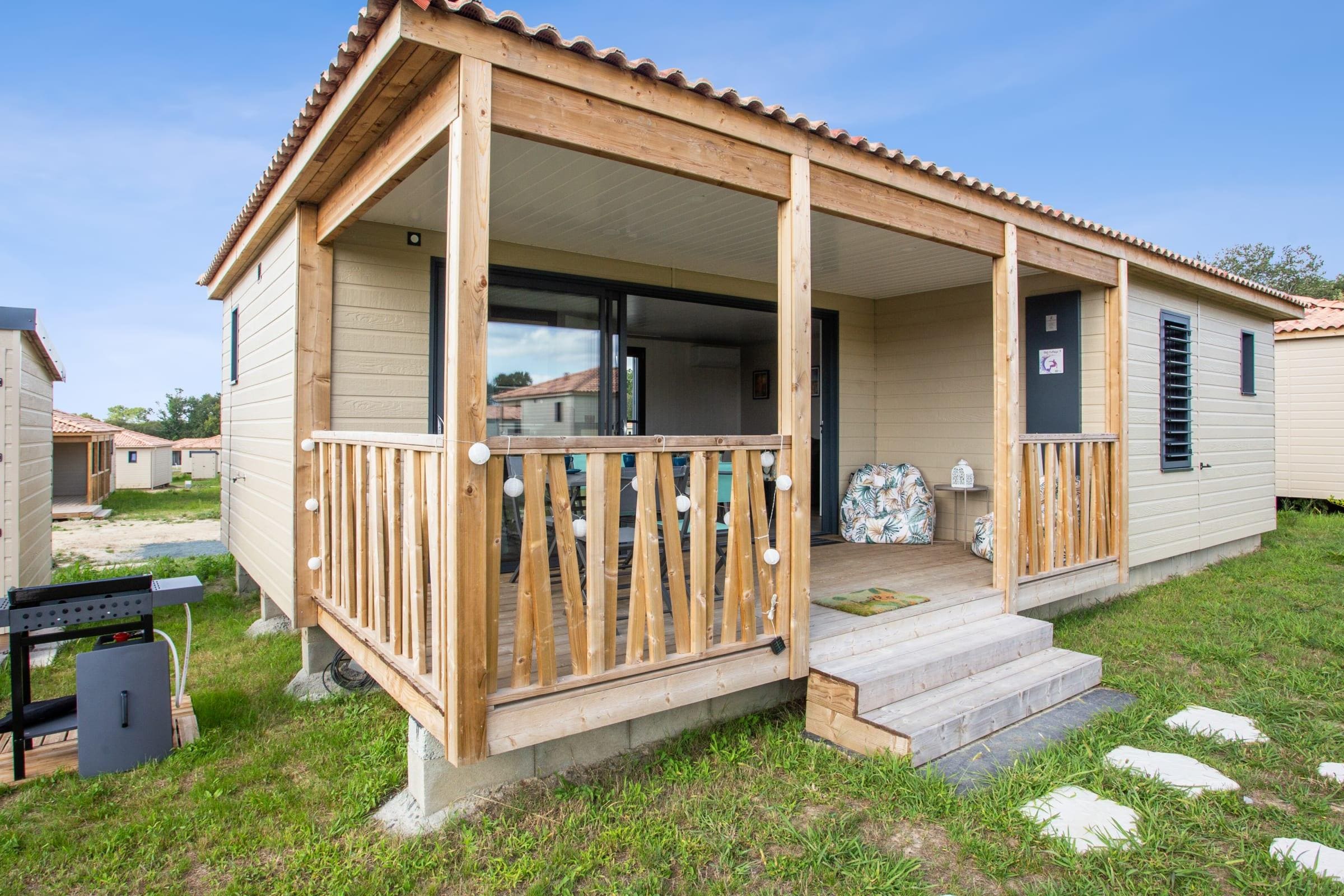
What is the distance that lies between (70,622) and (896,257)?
16.2ft

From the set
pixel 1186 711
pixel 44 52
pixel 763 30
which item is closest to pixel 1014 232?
pixel 1186 711

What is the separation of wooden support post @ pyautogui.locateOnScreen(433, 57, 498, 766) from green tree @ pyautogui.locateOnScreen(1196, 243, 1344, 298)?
103 feet

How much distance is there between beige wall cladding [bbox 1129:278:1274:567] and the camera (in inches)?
224

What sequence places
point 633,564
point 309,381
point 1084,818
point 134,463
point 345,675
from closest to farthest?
point 1084,818
point 633,564
point 309,381
point 345,675
point 134,463

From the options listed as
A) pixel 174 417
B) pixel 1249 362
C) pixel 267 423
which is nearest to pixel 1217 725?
pixel 267 423

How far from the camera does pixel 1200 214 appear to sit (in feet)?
101

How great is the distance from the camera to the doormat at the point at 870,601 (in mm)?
3703

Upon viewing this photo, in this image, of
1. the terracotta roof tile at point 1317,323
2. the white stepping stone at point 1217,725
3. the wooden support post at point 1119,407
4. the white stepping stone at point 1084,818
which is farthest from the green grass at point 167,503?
the terracotta roof tile at point 1317,323

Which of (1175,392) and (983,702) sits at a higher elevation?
(1175,392)

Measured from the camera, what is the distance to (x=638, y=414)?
725 cm

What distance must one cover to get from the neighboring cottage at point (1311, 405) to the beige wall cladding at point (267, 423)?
12.9 m

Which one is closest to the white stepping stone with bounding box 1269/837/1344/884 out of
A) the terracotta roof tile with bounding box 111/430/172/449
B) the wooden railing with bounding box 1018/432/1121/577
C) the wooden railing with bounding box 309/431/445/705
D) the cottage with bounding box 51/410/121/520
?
the wooden railing with bounding box 1018/432/1121/577

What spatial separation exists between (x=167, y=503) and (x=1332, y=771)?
823 inches

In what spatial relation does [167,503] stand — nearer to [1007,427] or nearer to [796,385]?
[796,385]
